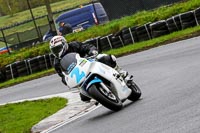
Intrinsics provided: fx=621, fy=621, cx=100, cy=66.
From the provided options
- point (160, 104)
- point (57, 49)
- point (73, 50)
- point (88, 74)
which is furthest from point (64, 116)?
point (160, 104)

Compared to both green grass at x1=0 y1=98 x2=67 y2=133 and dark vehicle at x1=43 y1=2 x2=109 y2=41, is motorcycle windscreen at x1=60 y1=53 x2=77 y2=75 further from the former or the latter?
dark vehicle at x1=43 y1=2 x2=109 y2=41

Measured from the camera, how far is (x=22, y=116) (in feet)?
48.7

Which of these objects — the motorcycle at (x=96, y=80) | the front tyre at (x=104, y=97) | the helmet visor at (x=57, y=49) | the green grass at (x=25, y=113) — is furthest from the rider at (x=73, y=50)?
the green grass at (x=25, y=113)

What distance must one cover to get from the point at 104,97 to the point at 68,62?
43.6 inches

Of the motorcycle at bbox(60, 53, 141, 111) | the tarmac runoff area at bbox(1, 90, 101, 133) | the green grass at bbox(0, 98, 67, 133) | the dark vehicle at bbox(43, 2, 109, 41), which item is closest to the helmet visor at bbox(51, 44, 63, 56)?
the motorcycle at bbox(60, 53, 141, 111)

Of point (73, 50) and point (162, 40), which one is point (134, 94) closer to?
point (73, 50)

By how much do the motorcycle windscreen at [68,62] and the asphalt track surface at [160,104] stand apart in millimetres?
1019

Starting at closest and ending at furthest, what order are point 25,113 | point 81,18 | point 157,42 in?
1. point 25,113
2. point 157,42
3. point 81,18

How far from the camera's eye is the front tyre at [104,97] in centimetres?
1057

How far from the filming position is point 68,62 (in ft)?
37.0

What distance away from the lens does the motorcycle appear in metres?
10.7

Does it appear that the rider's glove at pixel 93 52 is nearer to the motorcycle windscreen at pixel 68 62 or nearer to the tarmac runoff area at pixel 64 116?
the motorcycle windscreen at pixel 68 62

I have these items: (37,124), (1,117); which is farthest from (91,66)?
(1,117)

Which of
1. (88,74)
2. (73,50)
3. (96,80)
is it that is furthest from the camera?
(73,50)
